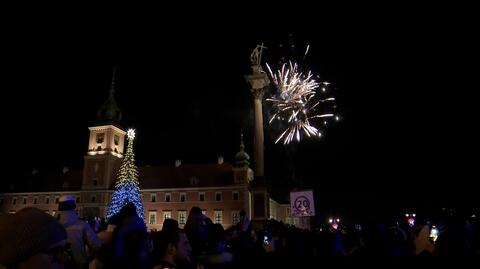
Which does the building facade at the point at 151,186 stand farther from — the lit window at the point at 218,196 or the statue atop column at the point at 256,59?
the statue atop column at the point at 256,59

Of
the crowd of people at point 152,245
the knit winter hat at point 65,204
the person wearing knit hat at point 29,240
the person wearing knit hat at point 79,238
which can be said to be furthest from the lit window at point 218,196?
the person wearing knit hat at point 29,240

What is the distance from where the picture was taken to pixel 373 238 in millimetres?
4574

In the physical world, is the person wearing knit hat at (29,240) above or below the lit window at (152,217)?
below

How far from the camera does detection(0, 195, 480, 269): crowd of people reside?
6.36 feet

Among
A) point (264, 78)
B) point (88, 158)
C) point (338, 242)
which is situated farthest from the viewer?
point (88, 158)

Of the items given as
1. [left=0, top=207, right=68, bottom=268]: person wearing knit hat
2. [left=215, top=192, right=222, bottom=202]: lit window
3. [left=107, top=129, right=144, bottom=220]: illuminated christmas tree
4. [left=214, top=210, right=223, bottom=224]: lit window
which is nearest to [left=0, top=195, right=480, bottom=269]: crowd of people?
[left=0, top=207, right=68, bottom=268]: person wearing knit hat

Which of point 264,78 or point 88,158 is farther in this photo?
point 88,158

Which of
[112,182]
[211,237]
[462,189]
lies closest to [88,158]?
[112,182]

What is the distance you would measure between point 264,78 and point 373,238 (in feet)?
79.5

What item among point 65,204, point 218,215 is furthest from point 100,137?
point 65,204

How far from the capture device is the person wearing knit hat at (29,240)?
1902 mm

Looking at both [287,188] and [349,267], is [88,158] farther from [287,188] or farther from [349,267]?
[349,267]

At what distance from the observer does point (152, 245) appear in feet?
13.5

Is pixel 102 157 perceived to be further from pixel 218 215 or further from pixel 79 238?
pixel 79 238
